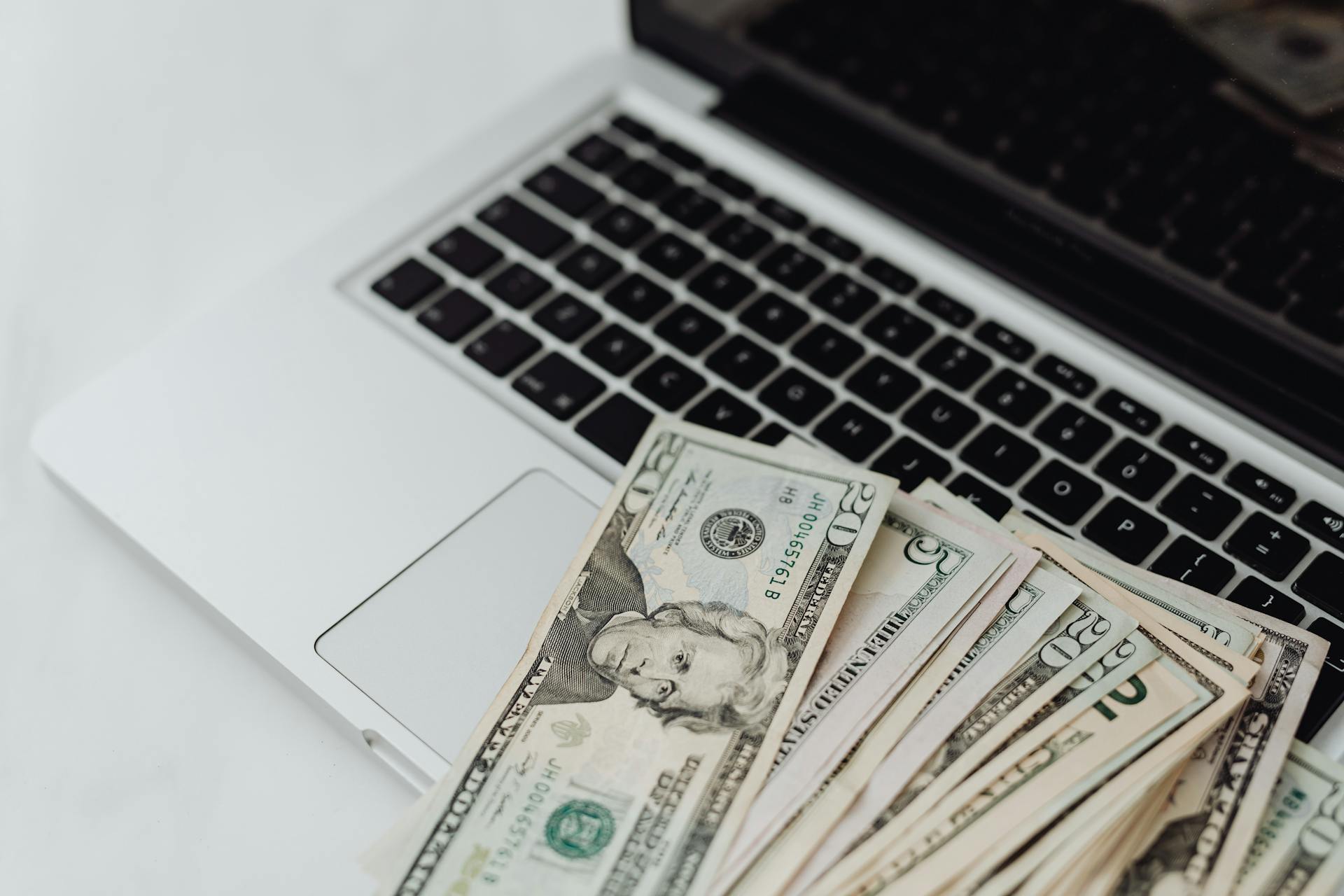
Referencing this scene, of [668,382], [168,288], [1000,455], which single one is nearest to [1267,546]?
[1000,455]

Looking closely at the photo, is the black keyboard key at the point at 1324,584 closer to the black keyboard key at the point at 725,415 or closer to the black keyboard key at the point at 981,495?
the black keyboard key at the point at 981,495

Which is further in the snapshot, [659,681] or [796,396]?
[796,396]

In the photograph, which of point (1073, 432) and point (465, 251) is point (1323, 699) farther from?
point (465, 251)

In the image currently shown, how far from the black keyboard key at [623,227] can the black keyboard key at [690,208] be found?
0.02m

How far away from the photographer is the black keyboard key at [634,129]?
3.05ft

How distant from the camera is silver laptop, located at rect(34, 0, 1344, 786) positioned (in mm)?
689

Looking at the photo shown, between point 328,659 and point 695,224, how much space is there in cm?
40

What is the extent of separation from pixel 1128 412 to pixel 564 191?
42 centimetres

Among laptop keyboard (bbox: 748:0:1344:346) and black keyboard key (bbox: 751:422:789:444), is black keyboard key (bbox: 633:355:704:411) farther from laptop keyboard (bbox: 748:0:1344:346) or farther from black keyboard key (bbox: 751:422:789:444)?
laptop keyboard (bbox: 748:0:1344:346)

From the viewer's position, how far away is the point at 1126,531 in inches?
27.6

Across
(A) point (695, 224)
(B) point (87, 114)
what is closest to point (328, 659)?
(A) point (695, 224)

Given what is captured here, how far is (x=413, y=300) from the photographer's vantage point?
0.83 meters

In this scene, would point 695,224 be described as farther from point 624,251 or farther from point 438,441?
point 438,441

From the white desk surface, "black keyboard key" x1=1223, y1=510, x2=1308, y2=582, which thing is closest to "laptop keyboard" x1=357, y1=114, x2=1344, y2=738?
"black keyboard key" x1=1223, y1=510, x2=1308, y2=582
